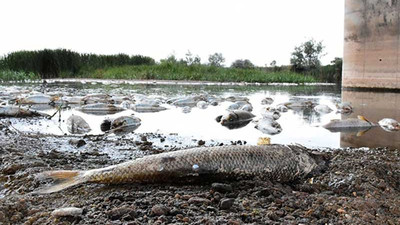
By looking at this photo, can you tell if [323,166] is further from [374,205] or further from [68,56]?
[68,56]

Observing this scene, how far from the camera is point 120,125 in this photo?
4766 millimetres

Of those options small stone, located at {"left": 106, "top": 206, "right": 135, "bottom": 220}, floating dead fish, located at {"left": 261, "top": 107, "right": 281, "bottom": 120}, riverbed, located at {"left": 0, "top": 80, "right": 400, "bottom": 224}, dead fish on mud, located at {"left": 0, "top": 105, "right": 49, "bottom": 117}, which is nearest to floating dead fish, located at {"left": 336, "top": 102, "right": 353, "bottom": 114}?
floating dead fish, located at {"left": 261, "top": 107, "right": 281, "bottom": 120}

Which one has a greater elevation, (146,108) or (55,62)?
(55,62)

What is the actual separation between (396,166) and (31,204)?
2419mm

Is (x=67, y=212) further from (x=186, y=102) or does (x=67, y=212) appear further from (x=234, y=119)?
(x=186, y=102)

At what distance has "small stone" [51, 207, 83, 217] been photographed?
1.72 m

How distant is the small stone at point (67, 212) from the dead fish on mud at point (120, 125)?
8.78 ft

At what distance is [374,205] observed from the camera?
1857 millimetres

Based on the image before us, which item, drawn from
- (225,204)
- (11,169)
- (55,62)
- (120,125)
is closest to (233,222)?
(225,204)

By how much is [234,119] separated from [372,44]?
523 inches

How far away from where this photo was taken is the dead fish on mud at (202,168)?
222cm

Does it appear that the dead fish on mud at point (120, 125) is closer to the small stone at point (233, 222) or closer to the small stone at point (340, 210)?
the small stone at point (233, 222)

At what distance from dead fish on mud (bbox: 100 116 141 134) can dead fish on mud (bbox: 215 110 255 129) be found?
121 centimetres

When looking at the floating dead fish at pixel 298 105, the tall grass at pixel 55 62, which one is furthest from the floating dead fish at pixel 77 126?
the tall grass at pixel 55 62
